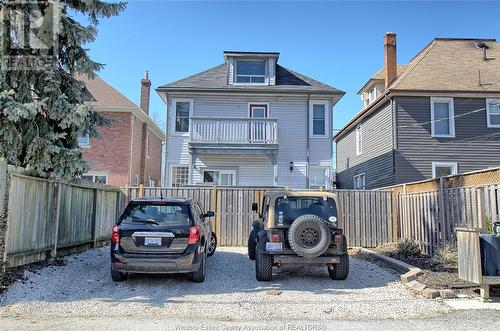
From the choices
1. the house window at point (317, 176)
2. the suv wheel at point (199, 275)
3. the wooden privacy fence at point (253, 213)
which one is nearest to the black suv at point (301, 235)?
the suv wheel at point (199, 275)

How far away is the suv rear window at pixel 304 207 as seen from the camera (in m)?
8.21

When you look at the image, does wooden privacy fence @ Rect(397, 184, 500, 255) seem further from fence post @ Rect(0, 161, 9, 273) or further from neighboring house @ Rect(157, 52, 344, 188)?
fence post @ Rect(0, 161, 9, 273)

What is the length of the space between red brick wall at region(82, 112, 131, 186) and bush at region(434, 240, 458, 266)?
606 inches

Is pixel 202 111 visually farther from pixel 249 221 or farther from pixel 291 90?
pixel 249 221

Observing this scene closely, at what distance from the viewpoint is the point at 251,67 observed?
67.1ft

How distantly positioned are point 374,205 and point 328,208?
18.9 feet

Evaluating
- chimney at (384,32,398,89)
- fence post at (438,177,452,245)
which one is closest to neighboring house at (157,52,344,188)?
chimney at (384,32,398,89)

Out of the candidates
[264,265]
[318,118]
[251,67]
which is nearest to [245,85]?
[251,67]

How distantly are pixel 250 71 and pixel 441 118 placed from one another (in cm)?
914

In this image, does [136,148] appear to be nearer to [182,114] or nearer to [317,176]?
[182,114]

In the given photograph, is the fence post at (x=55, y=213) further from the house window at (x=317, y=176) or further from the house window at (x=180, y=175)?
the house window at (x=317, y=176)

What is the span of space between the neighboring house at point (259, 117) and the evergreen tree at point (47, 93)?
30.7 feet

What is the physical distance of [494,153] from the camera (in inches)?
723

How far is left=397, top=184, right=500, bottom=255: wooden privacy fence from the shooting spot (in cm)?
848
